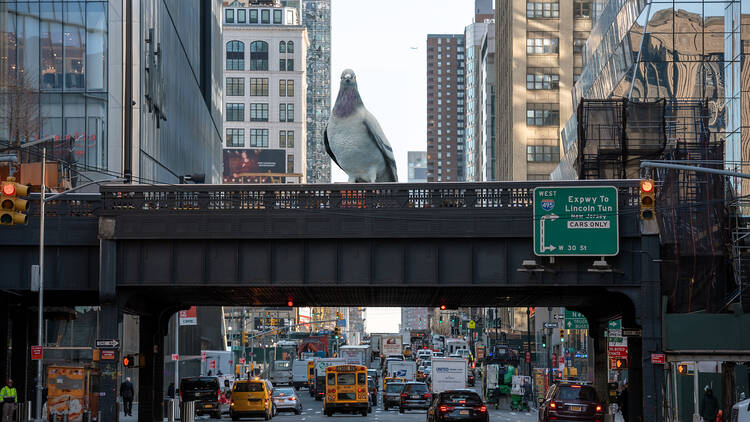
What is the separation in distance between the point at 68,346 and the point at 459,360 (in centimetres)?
2307

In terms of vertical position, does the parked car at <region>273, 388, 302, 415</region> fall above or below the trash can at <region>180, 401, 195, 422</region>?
below

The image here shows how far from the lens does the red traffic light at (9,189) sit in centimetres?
2830

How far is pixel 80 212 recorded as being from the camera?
121 ft

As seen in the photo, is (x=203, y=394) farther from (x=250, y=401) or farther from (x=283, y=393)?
(x=283, y=393)

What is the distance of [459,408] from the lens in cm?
3991

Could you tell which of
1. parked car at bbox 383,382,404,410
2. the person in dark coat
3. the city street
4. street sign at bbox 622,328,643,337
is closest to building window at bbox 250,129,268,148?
the city street

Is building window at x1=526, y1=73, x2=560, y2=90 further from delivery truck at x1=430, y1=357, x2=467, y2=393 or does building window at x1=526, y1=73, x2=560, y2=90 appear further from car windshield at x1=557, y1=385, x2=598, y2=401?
car windshield at x1=557, y1=385, x2=598, y2=401

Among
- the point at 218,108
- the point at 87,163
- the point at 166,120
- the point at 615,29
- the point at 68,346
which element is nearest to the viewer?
the point at 87,163

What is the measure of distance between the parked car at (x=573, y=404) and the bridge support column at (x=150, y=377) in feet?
52.6

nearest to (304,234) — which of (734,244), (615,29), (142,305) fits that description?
(142,305)

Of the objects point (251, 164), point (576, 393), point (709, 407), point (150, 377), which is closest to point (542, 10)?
point (251, 164)

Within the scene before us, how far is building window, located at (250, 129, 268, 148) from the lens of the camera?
648ft

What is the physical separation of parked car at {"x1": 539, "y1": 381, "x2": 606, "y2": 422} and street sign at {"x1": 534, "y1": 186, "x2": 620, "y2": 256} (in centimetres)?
513

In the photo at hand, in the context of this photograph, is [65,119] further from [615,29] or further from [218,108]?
[218,108]
